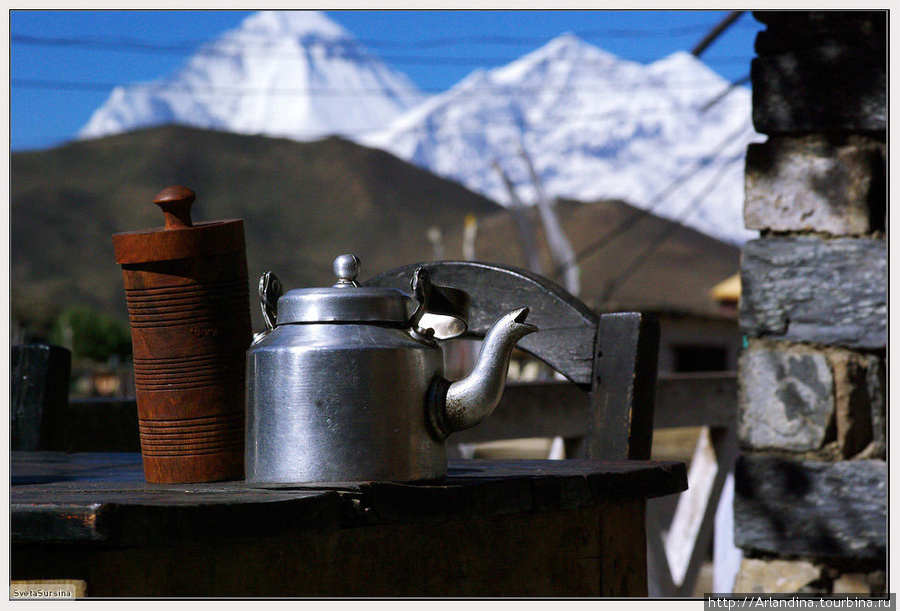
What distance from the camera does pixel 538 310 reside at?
163 cm

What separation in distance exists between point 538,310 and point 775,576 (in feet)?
5.03

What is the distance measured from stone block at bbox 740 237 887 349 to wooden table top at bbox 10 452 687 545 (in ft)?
4.99

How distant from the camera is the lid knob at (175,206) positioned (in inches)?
45.2

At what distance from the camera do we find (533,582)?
118 cm

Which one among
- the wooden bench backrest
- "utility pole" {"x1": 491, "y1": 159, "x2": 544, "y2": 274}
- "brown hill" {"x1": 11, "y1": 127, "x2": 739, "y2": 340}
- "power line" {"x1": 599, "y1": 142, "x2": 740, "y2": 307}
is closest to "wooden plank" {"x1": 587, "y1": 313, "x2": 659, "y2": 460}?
the wooden bench backrest

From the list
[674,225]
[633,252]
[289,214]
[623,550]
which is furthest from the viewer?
[289,214]

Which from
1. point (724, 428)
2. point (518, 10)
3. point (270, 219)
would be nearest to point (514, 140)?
point (724, 428)

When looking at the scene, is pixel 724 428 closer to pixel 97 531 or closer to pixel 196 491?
pixel 196 491

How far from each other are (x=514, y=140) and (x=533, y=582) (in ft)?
51.2

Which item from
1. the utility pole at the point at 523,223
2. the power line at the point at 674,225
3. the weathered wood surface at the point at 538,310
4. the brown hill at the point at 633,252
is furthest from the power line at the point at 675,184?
the brown hill at the point at 633,252

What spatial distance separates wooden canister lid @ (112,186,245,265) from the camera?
1125mm

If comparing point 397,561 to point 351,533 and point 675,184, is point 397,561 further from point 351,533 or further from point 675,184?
point 675,184

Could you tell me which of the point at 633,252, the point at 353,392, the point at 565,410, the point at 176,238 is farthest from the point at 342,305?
the point at 633,252

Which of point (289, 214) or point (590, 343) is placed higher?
point (289, 214)
